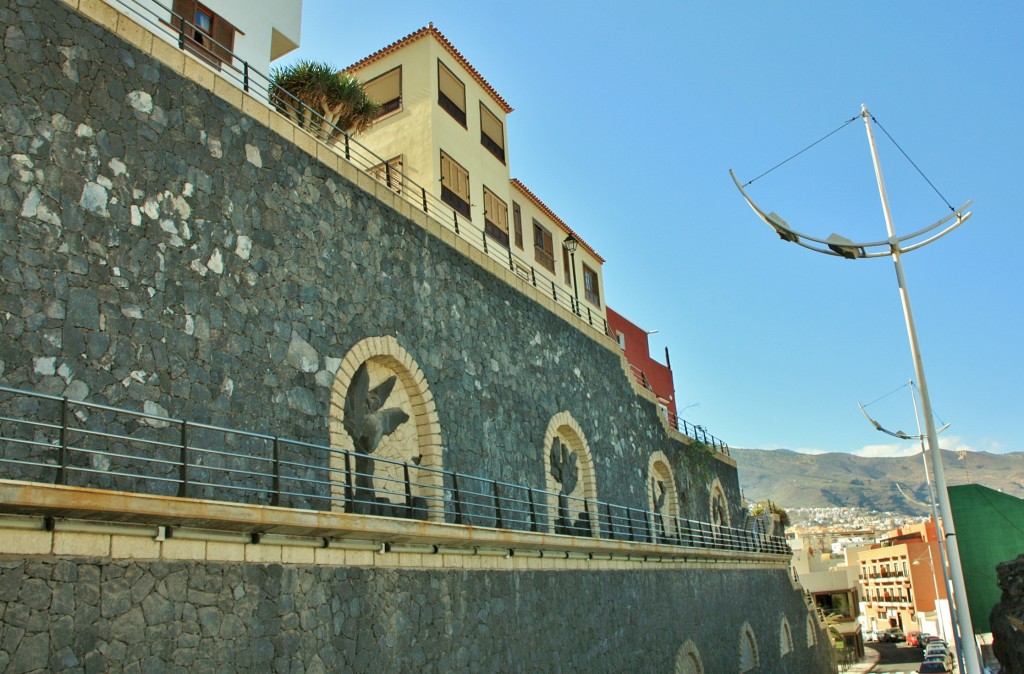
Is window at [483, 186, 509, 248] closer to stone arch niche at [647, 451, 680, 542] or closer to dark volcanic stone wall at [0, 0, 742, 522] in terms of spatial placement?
dark volcanic stone wall at [0, 0, 742, 522]

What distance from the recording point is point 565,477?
18938mm

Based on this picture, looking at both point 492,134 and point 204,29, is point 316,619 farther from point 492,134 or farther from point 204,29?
point 492,134

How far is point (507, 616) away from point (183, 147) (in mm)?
8627

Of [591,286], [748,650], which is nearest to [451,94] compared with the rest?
[591,286]

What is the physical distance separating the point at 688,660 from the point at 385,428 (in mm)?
12500

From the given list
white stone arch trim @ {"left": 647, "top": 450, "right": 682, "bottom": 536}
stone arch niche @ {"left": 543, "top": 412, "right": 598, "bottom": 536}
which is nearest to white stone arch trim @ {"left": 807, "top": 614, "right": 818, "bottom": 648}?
white stone arch trim @ {"left": 647, "top": 450, "right": 682, "bottom": 536}

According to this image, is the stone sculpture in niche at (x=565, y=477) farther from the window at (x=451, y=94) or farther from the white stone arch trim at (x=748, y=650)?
the white stone arch trim at (x=748, y=650)

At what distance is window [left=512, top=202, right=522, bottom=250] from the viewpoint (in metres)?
24.6

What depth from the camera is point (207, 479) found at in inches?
384

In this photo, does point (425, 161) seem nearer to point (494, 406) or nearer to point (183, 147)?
point (494, 406)

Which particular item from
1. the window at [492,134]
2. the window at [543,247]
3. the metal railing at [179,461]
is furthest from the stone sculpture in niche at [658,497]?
the metal railing at [179,461]

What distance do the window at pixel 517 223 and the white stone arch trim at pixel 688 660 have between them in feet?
38.4

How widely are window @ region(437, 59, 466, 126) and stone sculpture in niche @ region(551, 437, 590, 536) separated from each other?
338 inches

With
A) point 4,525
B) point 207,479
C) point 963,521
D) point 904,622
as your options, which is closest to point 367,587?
point 207,479
